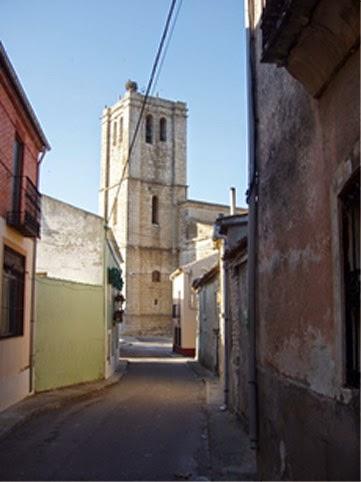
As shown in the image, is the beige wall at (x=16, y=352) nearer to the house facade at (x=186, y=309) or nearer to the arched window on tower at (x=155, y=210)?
the house facade at (x=186, y=309)

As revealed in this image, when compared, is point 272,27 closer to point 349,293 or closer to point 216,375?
point 349,293

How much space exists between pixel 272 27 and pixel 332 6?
0.87m

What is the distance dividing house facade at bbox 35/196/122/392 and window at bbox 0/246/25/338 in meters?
1.59

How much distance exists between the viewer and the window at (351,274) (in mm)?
3775

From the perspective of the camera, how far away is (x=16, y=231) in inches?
485

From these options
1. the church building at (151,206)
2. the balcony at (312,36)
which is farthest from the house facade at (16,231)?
the church building at (151,206)

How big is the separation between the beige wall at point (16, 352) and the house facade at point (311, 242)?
6384mm

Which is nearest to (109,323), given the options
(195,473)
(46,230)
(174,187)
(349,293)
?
(46,230)

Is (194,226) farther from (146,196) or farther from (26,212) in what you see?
(26,212)

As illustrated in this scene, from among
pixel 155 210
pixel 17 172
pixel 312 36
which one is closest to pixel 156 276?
pixel 155 210

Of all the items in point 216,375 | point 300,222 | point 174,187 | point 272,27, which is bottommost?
point 216,375

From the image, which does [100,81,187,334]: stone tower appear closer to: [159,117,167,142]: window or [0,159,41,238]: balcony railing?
Answer: [159,117,167,142]: window

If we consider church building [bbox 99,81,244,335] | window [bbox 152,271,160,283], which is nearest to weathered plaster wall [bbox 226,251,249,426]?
church building [bbox 99,81,244,335]

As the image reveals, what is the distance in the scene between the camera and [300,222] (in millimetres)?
4941
